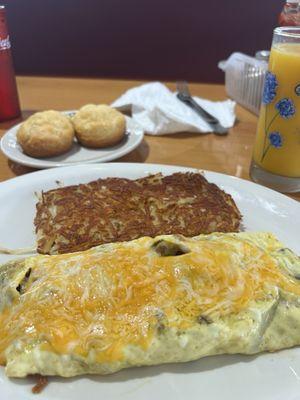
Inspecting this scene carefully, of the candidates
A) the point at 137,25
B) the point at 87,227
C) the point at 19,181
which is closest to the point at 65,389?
the point at 87,227

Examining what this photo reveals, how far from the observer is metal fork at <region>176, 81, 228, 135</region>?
2.00 meters

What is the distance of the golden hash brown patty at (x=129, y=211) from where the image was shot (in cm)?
112

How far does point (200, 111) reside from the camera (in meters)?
2.13

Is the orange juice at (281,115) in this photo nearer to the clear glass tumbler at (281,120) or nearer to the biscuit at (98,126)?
the clear glass tumbler at (281,120)

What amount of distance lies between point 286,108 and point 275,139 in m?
0.13

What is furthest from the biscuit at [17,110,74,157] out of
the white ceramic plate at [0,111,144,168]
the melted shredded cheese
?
the melted shredded cheese

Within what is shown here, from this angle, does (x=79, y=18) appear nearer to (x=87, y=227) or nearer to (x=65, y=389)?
(x=87, y=227)

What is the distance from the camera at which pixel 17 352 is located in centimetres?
78

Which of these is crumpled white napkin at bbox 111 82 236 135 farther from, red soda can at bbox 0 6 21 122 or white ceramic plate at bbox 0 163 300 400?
white ceramic plate at bbox 0 163 300 400

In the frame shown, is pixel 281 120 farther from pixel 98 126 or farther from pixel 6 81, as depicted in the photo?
pixel 6 81

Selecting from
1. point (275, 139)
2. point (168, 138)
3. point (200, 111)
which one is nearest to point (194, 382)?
point (275, 139)

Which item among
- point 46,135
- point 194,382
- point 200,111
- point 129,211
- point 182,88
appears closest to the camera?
point 194,382

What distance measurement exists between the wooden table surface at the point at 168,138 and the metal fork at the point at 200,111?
0.04m

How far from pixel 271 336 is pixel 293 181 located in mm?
776
